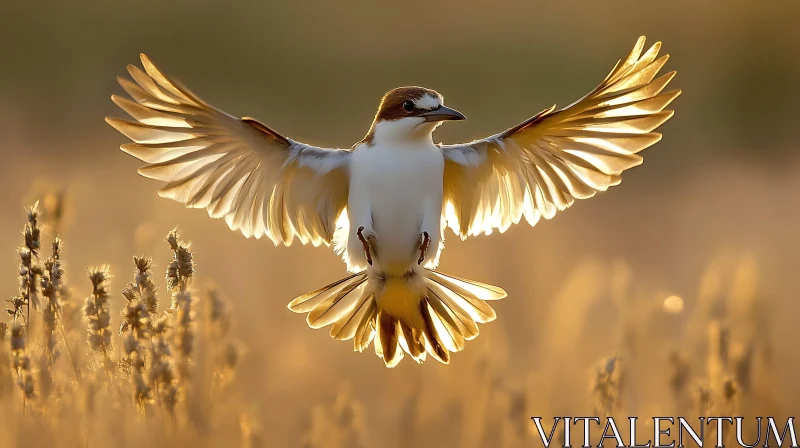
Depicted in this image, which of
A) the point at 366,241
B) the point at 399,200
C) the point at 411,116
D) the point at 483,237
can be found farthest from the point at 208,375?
the point at 483,237

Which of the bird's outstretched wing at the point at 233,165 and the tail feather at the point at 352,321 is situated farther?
the tail feather at the point at 352,321

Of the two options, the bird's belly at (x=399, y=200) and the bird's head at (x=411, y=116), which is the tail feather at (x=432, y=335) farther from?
the bird's head at (x=411, y=116)

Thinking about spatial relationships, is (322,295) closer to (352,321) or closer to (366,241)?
(352,321)

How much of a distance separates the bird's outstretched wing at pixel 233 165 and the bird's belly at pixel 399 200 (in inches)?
7.7

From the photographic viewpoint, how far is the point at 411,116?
173 inches

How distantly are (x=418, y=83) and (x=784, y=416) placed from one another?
29.6ft

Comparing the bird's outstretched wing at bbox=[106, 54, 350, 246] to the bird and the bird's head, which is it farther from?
the bird's head

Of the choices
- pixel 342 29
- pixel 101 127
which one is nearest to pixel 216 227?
pixel 101 127

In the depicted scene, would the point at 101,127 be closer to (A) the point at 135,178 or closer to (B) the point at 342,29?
(A) the point at 135,178

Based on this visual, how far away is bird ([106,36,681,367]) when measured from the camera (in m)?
4.36

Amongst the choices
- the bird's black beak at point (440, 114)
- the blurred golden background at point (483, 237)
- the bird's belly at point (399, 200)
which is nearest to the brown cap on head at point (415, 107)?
the bird's black beak at point (440, 114)

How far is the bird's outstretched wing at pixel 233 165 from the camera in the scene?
14.0 ft

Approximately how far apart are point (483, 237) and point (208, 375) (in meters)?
4.52

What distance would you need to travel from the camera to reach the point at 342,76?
13.3 m
